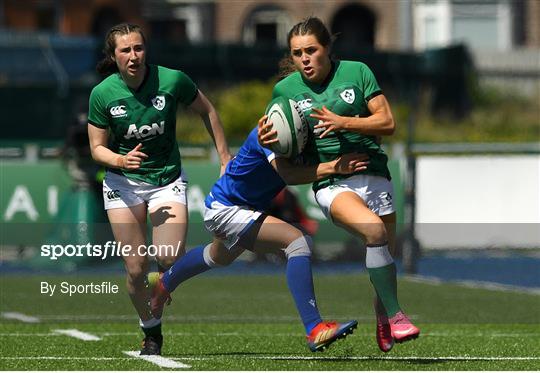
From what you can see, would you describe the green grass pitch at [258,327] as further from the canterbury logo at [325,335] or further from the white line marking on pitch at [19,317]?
the canterbury logo at [325,335]

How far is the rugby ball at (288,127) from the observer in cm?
939

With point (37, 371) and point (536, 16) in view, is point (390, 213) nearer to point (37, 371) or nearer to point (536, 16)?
point (37, 371)

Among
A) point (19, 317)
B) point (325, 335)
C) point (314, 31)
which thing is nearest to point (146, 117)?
point (314, 31)

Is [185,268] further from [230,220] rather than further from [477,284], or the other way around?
[477,284]

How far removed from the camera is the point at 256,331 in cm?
1232

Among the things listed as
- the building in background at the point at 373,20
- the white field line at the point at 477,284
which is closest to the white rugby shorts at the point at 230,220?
the white field line at the point at 477,284

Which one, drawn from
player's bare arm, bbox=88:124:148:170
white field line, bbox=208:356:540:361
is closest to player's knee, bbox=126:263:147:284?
player's bare arm, bbox=88:124:148:170

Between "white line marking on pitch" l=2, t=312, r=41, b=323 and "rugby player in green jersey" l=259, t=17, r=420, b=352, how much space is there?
3966 mm

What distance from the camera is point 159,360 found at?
991 centimetres

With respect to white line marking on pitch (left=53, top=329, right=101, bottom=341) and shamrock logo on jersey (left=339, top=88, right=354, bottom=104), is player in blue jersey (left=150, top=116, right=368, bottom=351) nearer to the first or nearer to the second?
shamrock logo on jersey (left=339, top=88, right=354, bottom=104)

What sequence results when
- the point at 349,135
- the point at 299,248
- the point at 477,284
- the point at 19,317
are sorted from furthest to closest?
the point at 477,284 < the point at 19,317 < the point at 299,248 < the point at 349,135

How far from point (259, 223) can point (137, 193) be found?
2.55 feet

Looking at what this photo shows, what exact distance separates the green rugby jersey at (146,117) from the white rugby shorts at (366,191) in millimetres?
968

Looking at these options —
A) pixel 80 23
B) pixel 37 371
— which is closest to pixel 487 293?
pixel 37 371
